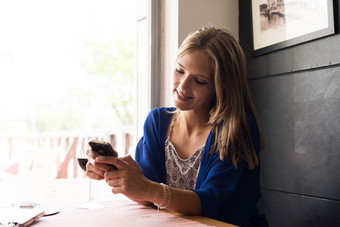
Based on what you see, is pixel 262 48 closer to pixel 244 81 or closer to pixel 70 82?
pixel 244 81

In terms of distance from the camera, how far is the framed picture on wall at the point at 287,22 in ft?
4.66

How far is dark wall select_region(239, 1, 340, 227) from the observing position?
1.37 meters

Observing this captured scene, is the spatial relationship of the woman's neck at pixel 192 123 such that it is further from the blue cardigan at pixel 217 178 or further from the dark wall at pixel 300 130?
the dark wall at pixel 300 130

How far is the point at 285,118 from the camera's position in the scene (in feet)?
5.28

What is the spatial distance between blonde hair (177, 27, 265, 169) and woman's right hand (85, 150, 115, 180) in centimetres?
44

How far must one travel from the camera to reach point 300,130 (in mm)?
1526

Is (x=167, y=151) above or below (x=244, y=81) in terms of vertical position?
below

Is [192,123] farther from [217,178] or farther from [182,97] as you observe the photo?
[217,178]

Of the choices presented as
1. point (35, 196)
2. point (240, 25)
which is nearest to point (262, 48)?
point (240, 25)

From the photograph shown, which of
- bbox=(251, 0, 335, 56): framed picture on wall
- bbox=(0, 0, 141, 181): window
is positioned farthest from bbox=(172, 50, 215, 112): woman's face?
bbox=(0, 0, 141, 181): window

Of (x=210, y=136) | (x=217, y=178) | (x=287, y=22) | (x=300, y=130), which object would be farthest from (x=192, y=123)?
(x=287, y=22)

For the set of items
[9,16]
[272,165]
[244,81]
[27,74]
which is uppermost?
[9,16]

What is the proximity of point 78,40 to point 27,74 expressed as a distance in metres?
2.02

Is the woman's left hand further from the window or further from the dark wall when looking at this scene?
the window
